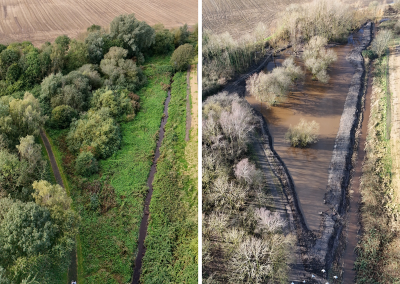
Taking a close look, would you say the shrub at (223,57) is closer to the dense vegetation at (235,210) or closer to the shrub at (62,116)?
the dense vegetation at (235,210)

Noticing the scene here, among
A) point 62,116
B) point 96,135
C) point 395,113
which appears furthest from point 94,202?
point 395,113

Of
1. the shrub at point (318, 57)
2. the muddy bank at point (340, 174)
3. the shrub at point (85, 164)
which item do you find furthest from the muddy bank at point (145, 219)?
the shrub at point (318, 57)

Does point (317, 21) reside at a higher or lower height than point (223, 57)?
higher

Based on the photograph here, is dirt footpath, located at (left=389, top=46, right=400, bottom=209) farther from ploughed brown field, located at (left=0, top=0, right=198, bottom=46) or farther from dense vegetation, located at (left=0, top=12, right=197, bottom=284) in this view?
ploughed brown field, located at (left=0, top=0, right=198, bottom=46)

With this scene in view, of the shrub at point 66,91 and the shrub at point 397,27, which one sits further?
the shrub at point 66,91

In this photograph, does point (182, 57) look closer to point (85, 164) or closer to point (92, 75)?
point (92, 75)
